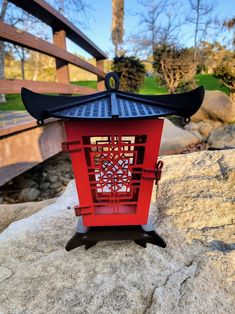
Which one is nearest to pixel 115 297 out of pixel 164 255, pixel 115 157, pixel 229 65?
pixel 164 255

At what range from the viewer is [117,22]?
42.4 ft

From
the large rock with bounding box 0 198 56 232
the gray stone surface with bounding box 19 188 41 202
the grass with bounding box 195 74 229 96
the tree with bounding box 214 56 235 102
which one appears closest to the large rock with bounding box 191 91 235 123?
the tree with bounding box 214 56 235 102

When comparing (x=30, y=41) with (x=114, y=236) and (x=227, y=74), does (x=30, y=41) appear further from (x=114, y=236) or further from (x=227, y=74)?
(x=227, y=74)

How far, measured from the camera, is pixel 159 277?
3.27ft

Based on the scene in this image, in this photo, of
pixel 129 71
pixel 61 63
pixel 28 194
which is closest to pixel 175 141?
pixel 61 63

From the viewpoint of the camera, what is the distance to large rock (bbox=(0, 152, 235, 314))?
0.89 meters

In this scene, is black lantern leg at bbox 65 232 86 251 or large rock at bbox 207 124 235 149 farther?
large rock at bbox 207 124 235 149

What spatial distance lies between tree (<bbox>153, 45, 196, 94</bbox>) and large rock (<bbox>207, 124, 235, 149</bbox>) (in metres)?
3.19

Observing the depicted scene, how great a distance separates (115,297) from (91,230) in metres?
0.31

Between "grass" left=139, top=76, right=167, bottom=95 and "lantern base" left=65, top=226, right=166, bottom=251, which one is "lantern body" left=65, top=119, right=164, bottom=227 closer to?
"lantern base" left=65, top=226, right=166, bottom=251

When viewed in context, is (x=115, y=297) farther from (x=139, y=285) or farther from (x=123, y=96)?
(x=123, y=96)

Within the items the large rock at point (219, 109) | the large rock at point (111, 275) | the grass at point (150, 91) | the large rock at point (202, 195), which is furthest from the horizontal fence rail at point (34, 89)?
the large rock at point (219, 109)

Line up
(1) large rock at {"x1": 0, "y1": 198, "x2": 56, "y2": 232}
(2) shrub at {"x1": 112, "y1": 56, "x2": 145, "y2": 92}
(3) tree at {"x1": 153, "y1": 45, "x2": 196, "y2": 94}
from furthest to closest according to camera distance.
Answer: (3) tree at {"x1": 153, "y1": 45, "x2": 196, "y2": 94} → (2) shrub at {"x1": 112, "y1": 56, "x2": 145, "y2": 92} → (1) large rock at {"x1": 0, "y1": 198, "x2": 56, "y2": 232}

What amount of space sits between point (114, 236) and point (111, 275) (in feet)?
0.55
